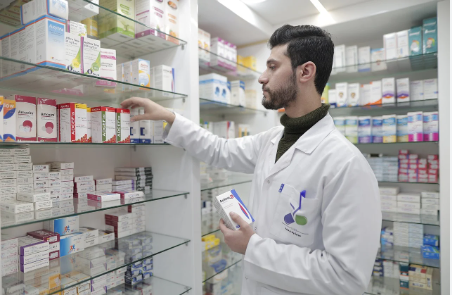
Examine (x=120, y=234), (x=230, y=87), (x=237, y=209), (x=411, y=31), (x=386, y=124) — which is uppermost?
(x=411, y=31)

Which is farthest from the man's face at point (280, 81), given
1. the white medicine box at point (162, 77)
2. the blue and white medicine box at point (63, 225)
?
the blue and white medicine box at point (63, 225)

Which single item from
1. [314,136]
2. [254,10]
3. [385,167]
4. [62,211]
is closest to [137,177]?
[62,211]

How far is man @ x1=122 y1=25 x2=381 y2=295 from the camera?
1483 millimetres

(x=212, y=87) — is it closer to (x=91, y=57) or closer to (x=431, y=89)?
(x=91, y=57)

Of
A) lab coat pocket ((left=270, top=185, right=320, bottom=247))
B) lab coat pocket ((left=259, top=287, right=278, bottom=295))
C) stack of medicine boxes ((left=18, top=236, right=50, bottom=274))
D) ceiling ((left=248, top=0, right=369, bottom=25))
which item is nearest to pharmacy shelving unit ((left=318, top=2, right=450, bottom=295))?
ceiling ((left=248, top=0, right=369, bottom=25))

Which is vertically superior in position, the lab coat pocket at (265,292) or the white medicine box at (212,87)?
the white medicine box at (212,87)

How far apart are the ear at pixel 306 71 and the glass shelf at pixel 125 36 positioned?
1029mm

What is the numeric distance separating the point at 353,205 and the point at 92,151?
1900mm

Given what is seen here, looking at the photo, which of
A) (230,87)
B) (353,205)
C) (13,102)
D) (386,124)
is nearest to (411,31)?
(386,124)

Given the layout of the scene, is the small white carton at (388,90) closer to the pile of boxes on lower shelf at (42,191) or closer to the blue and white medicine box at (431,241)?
the blue and white medicine box at (431,241)

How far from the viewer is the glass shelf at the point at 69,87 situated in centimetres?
170

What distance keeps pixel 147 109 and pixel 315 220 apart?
4.31 ft

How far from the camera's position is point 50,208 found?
1.81m

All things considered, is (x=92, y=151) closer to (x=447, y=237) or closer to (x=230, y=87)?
(x=230, y=87)
